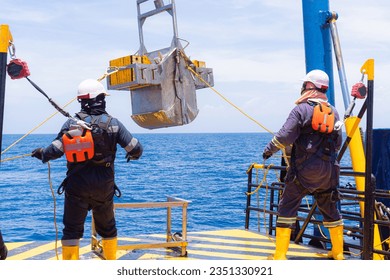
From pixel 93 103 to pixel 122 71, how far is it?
123 cm

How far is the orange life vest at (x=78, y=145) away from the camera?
570 centimetres

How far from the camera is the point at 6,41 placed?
199 inches

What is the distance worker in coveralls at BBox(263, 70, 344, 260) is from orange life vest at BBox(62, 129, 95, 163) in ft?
6.39

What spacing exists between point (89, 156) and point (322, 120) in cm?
252

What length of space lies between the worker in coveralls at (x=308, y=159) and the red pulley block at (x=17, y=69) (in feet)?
8.81

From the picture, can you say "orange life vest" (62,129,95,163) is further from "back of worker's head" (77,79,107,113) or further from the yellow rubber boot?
the yellow rubber boot

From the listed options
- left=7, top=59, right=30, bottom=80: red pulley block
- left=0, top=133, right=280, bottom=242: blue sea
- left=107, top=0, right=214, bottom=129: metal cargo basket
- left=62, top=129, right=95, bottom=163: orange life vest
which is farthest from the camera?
left=0, top=133, right=280, bottom=242: blue sea

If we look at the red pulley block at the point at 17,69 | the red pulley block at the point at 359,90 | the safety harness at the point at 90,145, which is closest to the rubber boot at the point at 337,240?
the red pulley block at the point at 359,90

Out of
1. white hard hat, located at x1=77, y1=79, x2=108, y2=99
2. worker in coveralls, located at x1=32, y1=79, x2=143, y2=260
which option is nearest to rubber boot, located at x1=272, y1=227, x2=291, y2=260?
worker in coveralls, located at x1=32, y1=79, x2=143, y2=260

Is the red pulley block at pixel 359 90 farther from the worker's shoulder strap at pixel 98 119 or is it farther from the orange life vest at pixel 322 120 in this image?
the worker's shoulder strap at pixel 98 119

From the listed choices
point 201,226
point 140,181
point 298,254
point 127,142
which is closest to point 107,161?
point 127,142

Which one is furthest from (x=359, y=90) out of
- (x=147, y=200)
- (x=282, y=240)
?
(x=147, y=200)

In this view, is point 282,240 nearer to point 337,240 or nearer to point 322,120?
point 337,240

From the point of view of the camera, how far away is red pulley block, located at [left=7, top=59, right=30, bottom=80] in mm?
5410
